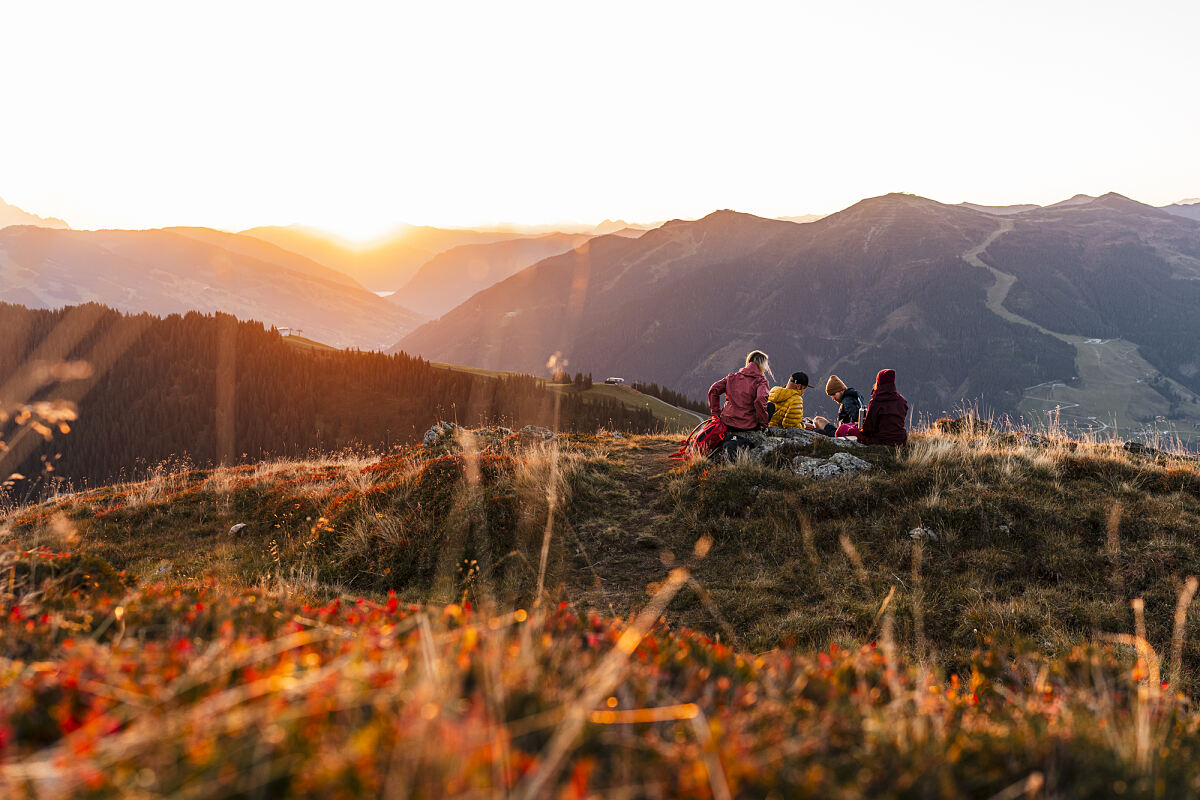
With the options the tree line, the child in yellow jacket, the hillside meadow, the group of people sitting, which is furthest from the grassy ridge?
the hillside meadow

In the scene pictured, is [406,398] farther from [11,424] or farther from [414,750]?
[414,750]

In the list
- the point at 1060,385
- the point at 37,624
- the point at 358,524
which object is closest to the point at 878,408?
the point at 358,524

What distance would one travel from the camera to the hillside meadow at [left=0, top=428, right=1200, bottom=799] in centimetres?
178

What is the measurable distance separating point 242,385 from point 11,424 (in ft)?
86.8

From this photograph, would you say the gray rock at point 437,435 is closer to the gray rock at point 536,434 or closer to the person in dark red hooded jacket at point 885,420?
the gray rock at point 536,434

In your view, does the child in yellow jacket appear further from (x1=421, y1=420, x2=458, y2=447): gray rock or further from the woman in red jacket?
(x1=421, y1=420, x2=458, y2=447): gray rock

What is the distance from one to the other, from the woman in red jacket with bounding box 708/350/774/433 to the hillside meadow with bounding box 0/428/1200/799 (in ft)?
3.86

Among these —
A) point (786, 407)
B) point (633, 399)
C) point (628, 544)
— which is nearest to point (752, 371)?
→ point (786, 407)

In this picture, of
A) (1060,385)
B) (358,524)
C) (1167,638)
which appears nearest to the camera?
(1167,638)

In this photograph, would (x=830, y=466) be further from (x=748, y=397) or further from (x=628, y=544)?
(x=628, y=544)

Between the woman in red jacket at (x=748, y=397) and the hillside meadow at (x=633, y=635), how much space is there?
3.86ft

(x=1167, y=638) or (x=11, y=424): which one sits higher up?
(x=1167, y=638)

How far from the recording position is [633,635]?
2.64 meters

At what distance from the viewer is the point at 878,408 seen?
10.7 m
